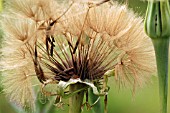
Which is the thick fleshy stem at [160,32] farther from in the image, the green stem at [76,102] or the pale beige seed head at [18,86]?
the pale beige seed head at [18,86]

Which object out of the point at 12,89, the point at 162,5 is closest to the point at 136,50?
the point at 162,5

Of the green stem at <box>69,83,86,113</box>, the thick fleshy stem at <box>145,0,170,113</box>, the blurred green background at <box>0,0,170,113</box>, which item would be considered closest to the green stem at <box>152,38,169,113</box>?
the thick fleshy stem at <box>145,0,170,113</box>

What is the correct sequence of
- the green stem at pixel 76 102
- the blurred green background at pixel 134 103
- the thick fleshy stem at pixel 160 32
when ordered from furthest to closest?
the blurred green background at pixel 134 103 → the green stem at pixel 76 102 → the thick fleshy stem at pixel 160 32

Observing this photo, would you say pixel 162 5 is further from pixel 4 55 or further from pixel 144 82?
pixel 4 55

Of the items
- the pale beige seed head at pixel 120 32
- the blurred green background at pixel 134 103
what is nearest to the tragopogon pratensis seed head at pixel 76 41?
the pale beige seed head at pixel 120 32

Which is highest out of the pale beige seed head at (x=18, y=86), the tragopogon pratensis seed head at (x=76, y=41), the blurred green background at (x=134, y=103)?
the tragopogon pratensis seed head at (x=76, y=41)

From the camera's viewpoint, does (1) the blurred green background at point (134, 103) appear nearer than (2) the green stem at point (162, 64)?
No

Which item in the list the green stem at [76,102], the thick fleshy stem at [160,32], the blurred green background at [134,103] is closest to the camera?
the thick fleshy stem at [160,32]

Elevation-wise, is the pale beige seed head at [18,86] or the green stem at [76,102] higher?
the pale beige seed head at [18,86]
